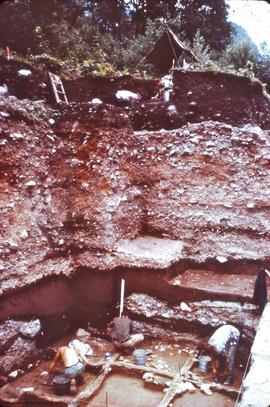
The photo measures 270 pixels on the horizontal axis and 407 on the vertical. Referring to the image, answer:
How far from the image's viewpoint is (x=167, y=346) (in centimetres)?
495

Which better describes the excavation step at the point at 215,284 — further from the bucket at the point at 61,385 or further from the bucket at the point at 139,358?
the bucket at the point at 61,385

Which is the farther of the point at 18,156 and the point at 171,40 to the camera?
the point at 171,40

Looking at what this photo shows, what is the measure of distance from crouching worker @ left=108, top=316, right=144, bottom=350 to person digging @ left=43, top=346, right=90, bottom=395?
591 millimetres

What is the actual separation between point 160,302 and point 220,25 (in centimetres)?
786

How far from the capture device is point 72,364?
421cm

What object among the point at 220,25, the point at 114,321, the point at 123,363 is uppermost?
the point at 220,25

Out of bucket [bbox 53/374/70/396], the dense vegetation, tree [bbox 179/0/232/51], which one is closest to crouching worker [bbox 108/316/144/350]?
bucket [bbox 53/374/70/396]

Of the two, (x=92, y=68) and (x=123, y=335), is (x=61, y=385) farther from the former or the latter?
(x=92, y=68)

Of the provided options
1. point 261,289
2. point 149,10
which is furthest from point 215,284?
point 149,10

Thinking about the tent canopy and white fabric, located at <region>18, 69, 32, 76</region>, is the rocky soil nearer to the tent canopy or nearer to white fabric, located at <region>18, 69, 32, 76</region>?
white fabric, located at <region>18, 69, 32, 76</region>

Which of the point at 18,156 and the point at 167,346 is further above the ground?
the point at 18,156

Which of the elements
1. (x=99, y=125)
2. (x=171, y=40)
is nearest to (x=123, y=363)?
(x=99, y=125)

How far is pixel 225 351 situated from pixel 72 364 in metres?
1.89

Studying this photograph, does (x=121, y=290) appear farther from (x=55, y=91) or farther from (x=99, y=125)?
(x=55, y=91)
